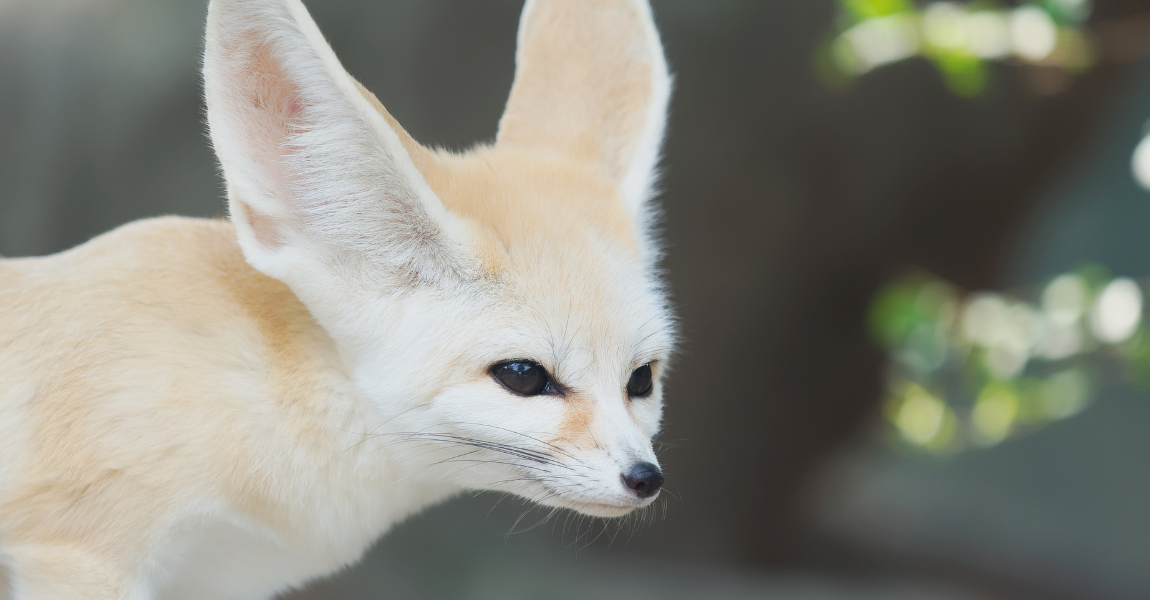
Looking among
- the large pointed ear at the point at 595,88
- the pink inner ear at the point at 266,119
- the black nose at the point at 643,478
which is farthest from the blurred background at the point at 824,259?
the pink inner ear at the point at 266,119

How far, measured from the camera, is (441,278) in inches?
43.7

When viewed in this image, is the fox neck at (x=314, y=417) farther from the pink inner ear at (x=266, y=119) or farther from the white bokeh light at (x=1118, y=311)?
the white bokeh light at (x=1118, y=311)

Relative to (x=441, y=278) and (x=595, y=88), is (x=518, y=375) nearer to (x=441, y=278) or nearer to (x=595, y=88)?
(x=441, y=278)

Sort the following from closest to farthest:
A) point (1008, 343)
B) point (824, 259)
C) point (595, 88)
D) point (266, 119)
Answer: point (266, 119) → point (595, 88) → point (1008, 343) → point (824, 259)

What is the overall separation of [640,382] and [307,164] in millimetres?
515

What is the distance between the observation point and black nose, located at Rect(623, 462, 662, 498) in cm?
107

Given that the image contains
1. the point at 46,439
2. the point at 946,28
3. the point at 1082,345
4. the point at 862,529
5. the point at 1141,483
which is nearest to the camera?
the point at 46,439

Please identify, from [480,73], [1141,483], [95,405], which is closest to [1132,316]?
[1141,483]

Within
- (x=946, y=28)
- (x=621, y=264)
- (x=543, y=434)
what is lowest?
(x=543, y=434)

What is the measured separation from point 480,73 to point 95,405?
229cm

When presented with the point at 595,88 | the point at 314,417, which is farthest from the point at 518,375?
the point at 595,88

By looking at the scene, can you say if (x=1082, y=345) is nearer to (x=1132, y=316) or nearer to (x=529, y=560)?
(x=1132, y=316)

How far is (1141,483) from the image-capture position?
3699 mm

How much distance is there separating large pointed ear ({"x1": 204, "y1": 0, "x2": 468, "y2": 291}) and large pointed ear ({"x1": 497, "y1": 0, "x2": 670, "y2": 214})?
347 mm
